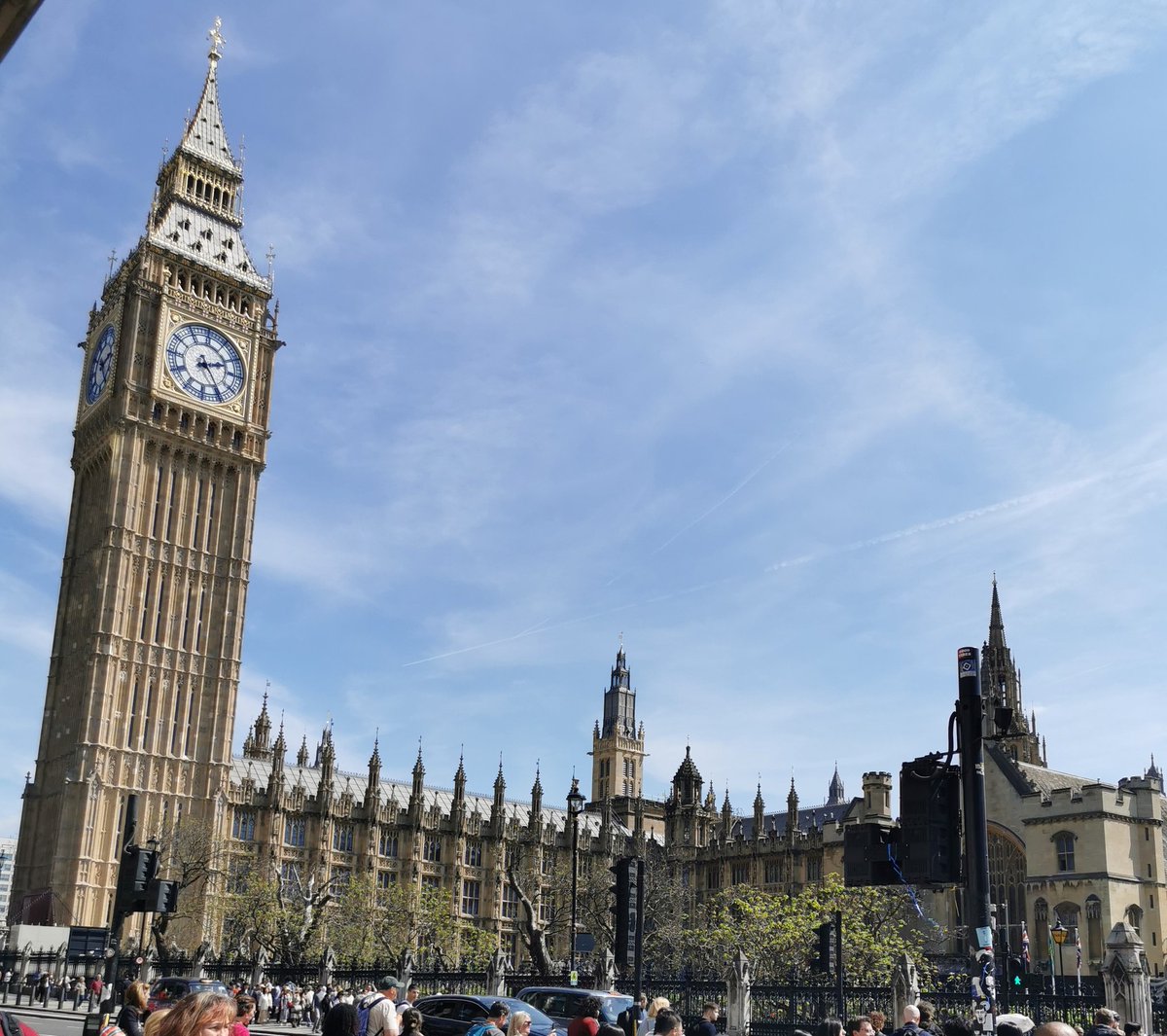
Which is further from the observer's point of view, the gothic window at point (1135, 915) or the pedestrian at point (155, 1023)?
the gothic window at point (1135, 915)

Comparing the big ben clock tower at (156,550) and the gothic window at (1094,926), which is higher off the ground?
the big ben clock tower at (156,550)

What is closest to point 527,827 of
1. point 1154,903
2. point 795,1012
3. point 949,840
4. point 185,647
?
point 185,647

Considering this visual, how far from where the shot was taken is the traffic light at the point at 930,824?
8969mm

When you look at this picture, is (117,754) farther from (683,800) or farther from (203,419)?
(683,800)

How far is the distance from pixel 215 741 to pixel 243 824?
552 cm

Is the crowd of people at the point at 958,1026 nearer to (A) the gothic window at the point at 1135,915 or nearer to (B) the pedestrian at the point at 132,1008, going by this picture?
(B) the pedestrian at the point at 132,1008

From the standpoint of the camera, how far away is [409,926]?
224 ft

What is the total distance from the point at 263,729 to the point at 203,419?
25.2 m

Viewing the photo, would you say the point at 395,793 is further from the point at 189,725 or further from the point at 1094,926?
the point at 1094,926

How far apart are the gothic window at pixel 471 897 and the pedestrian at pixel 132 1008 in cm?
7377

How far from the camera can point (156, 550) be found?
237 ft

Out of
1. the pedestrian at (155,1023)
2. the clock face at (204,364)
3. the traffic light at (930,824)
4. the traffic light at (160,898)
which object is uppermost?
the clock face at (204,364)

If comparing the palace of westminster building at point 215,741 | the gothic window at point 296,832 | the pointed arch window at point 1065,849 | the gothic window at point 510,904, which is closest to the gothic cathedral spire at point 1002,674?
the palace of westminster building at point 215,741

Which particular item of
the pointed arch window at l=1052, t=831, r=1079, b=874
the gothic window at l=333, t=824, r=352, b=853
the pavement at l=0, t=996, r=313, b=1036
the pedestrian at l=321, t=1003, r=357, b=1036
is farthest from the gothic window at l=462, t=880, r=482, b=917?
the pedestrian at l=321, t=1003, r=357, b=1036
